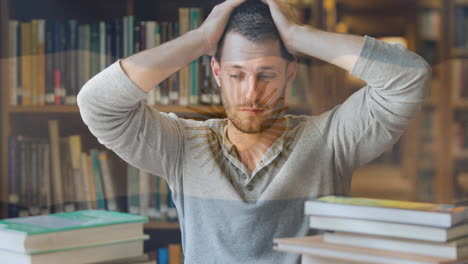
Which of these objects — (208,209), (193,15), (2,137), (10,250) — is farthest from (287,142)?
(2,137)

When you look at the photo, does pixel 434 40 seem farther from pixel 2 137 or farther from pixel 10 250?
pixel 2 137

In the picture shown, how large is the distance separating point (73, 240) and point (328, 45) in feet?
1.78

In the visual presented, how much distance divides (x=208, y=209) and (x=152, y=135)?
0.54 feet

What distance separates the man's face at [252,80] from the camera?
105 centimetres

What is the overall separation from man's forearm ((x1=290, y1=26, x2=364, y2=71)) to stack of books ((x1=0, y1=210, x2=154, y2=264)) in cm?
43

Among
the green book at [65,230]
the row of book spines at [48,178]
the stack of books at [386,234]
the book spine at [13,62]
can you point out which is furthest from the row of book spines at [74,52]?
the stack of books at [386,234]

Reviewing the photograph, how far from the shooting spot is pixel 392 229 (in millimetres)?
910

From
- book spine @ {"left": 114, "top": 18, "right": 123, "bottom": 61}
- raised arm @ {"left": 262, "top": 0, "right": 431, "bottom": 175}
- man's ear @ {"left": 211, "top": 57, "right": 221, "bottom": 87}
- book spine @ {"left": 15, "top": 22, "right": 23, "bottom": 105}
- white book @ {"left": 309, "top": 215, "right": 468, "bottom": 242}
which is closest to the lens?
white book @ {"left": 309, "top": 215, "right": 468, "bottom": 242}

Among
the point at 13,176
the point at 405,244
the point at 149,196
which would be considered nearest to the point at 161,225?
the point at 149,196

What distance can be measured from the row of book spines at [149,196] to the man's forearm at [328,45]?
1.22 ft

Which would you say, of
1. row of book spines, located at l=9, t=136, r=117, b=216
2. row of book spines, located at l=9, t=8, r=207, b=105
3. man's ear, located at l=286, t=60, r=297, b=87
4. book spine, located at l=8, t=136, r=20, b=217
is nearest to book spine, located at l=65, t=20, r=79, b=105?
row of book spines, located at l=9, t=8, r=207, b=105

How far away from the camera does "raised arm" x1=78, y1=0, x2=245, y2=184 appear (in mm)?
1070

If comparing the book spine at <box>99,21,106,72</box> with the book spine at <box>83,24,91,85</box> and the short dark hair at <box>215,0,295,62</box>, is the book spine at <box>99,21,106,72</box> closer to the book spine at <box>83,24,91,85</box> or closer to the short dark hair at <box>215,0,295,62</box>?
the book spine at <box>83,24,91,85</box>

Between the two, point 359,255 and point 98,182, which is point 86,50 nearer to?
point 98,182
